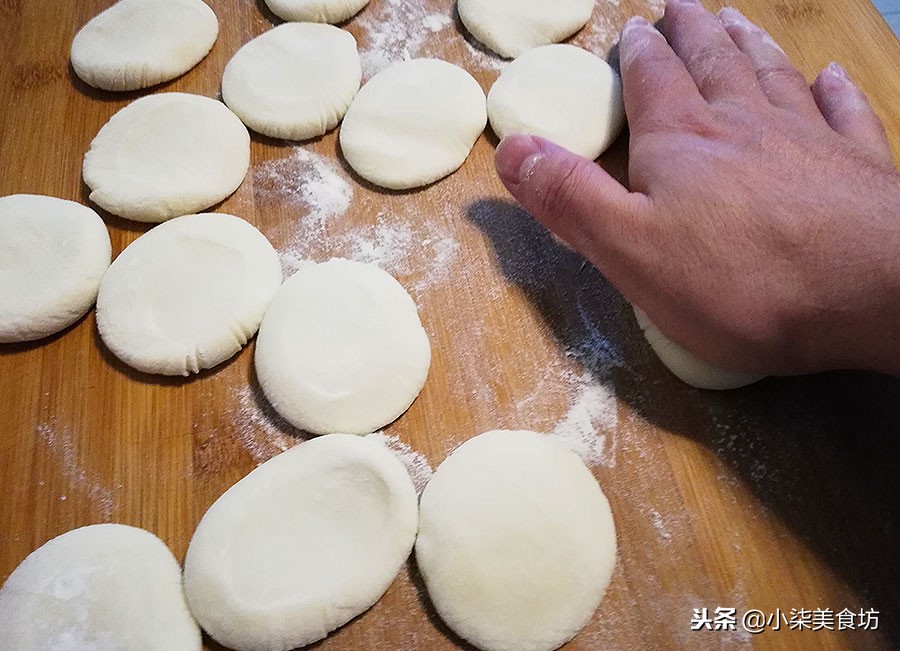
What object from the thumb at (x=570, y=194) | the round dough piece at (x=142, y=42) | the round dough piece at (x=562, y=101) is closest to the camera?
the thumb at (x=570, y=194)

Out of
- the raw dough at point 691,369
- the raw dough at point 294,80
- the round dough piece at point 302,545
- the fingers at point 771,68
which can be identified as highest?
the fingers at point 771,68

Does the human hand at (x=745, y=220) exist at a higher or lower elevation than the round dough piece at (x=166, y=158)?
higher

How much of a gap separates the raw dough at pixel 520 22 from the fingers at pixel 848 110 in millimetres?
498

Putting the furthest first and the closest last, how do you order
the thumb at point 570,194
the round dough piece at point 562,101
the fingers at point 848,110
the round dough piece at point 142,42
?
the round dough piece at point 142,42, the round dough piece at point 562,101, the fingers at point 848,110, the thumb at point 570,194

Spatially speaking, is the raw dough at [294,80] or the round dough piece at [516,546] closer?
the round dough piece at [516,546]

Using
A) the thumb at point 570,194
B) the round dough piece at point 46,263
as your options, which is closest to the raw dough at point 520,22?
the thumb at point 570,194

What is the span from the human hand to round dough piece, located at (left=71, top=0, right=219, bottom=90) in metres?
0.76

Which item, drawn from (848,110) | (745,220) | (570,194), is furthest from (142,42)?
(848,110)

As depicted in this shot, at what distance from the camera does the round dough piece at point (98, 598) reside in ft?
3.02

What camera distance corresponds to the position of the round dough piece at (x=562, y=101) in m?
1.29

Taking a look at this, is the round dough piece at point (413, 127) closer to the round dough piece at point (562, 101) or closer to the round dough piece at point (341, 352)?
the round dough piece at point (562, 101)

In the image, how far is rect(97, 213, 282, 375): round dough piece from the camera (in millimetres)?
1108

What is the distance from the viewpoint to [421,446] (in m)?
1.09

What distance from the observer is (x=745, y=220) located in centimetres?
99
